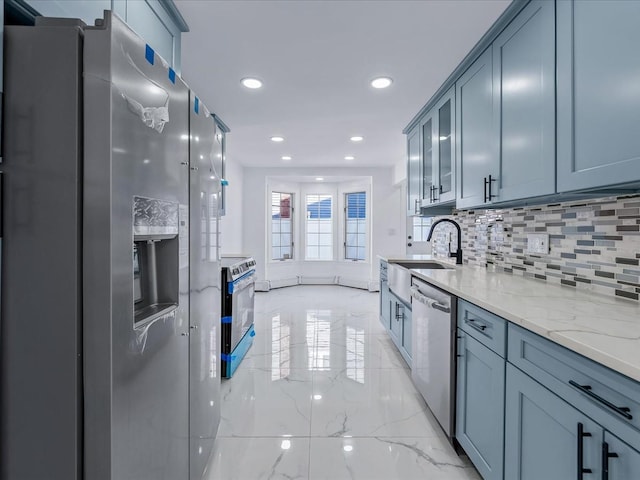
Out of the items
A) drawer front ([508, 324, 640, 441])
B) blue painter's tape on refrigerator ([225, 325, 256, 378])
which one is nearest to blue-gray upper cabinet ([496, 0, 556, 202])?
drawer front ([508, 324, 640, 441])

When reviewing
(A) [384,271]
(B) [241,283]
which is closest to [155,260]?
(B) [241,283]

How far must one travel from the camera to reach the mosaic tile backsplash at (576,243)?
1.43 meters

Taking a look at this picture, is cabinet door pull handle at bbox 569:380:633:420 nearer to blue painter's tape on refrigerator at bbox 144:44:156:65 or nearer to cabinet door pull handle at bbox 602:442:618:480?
cabinet door pull handle at bbox 602:442:618:480

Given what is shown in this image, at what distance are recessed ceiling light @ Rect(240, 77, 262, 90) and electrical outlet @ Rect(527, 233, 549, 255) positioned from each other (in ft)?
7.55

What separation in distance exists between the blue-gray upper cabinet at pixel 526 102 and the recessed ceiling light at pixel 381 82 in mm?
807

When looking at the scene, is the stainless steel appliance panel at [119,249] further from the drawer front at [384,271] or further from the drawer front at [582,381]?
the drawer front at [384,271]

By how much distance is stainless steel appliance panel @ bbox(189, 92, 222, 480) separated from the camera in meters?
1.35

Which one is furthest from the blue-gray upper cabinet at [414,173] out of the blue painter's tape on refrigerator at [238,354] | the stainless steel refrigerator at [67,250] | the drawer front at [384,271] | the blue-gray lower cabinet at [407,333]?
the stainless steel refrigerator at [67,250]

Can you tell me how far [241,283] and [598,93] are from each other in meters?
2.57

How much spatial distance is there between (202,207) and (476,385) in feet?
4.94

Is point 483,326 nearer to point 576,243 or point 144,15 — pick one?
point 576,243

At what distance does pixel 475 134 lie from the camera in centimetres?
221

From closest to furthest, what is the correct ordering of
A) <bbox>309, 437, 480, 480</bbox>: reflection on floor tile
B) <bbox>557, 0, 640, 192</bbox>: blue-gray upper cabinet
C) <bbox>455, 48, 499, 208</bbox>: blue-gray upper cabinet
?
<bbox>557, 0, 640, 192</bbox>: blue-gray upper cabinet → <bbox>309, 437, 480, 480</bbox>: reflection on floor tile → <bbox>455, 48, 499, 208</bbox>: blue-gray upper cabinet

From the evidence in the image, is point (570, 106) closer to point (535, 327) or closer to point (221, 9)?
point (535, 327)
